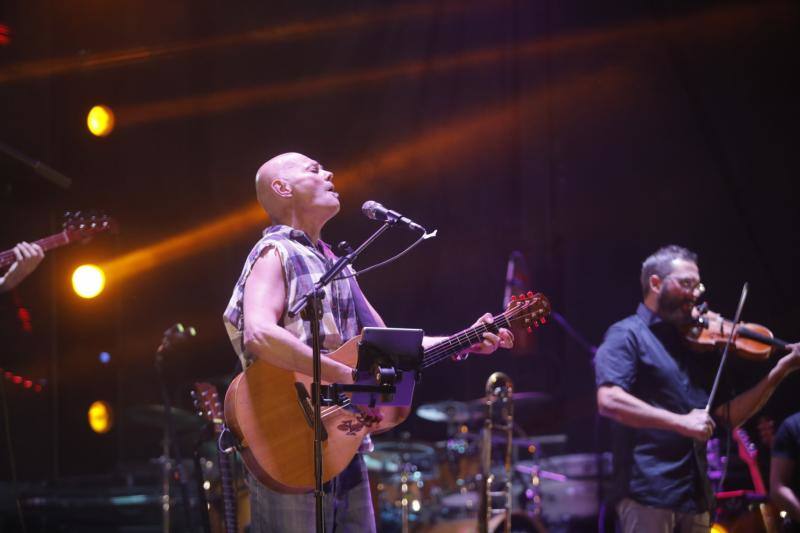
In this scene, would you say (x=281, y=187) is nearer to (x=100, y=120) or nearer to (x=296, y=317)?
(x=296, y=317)

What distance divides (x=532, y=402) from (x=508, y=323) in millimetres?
3337

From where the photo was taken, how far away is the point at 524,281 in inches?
290

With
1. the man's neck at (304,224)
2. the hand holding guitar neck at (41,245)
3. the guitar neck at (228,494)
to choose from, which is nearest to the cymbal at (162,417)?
the hand holding guitar neck at (41,245)

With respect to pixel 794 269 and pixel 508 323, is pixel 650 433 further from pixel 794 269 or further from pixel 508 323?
pixel 794 269

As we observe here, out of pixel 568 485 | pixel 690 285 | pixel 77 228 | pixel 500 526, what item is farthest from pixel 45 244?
pixel 568 485

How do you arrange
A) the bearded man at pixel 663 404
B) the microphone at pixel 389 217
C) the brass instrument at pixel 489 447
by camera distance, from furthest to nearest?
the brass instrument at pixel 489 447
the bearded man at pixel 663 404
the microphone at pixel 389 217

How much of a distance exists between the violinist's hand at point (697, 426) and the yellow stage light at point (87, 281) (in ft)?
14.1

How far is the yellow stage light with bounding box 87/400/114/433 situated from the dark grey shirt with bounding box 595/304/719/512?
3796 millimetres

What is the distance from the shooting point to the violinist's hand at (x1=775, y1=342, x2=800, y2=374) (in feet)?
14.5

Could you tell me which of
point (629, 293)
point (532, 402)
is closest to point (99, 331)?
point (532, 402)

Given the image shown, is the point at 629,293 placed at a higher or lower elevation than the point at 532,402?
higher

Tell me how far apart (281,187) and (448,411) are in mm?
3568

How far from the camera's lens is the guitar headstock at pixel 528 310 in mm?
3576

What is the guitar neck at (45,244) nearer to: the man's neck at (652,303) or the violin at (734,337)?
the man's neck at (652,303)
